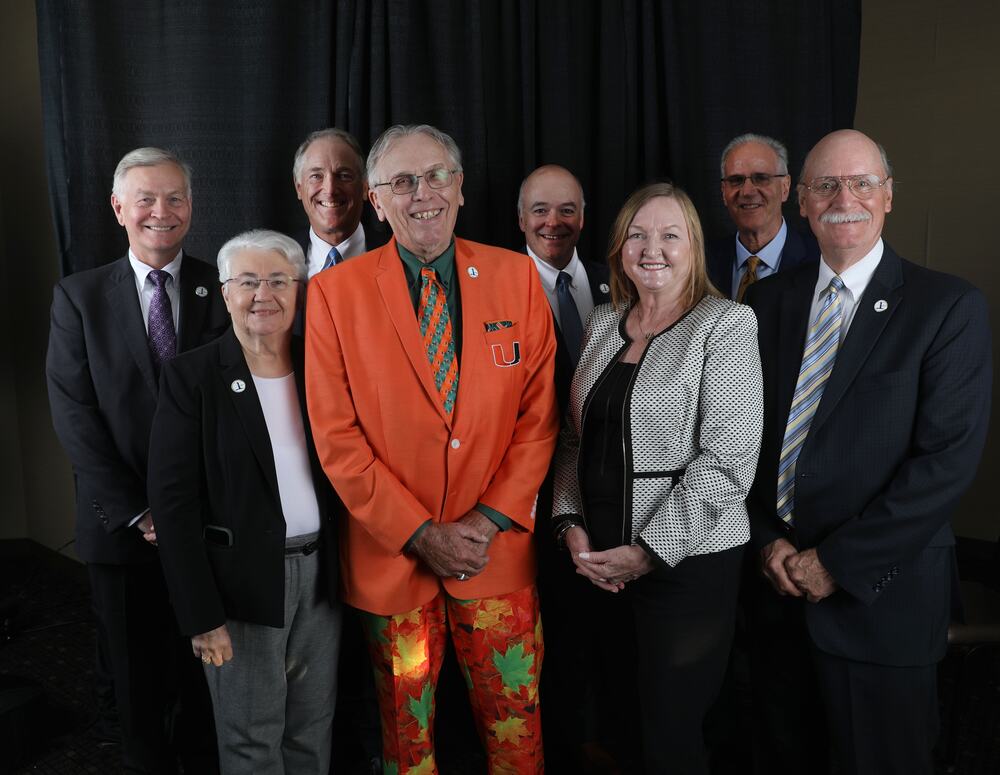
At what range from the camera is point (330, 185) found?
8.79 feet

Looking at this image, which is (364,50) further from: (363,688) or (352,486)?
(363,688)

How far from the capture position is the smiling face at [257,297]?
1951mm

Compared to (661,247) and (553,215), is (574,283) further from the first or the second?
(661,247)

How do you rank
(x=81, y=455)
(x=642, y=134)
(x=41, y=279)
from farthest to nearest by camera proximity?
(x=41, y=279) → (x=642, y=134) → (x=81, y=455)

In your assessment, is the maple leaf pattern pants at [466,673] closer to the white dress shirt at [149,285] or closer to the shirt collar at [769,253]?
the white dress shirt at [149,285]

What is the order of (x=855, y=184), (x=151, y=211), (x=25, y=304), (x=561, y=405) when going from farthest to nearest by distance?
(x=25, y=304)
(x=151, y=211)
(x=561, y=405)
(x=855, y=184)

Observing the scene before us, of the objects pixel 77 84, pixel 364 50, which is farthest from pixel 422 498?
pixel 77 84

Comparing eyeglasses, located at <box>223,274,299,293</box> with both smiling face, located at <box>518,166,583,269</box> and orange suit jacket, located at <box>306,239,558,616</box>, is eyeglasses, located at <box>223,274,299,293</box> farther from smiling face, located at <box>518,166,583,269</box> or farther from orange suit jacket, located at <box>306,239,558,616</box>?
smiling face, located at <box>518,166,583,269</box>

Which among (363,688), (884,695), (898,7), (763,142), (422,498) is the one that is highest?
(898,7)

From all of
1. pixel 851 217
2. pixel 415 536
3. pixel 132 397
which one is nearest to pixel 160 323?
pixel 132 397

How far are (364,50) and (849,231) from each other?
1.85 meters

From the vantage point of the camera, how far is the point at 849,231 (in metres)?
1.99

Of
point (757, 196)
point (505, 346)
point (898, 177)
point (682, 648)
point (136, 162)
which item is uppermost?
point (898, 177)

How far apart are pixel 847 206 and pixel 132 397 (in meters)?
2.00
